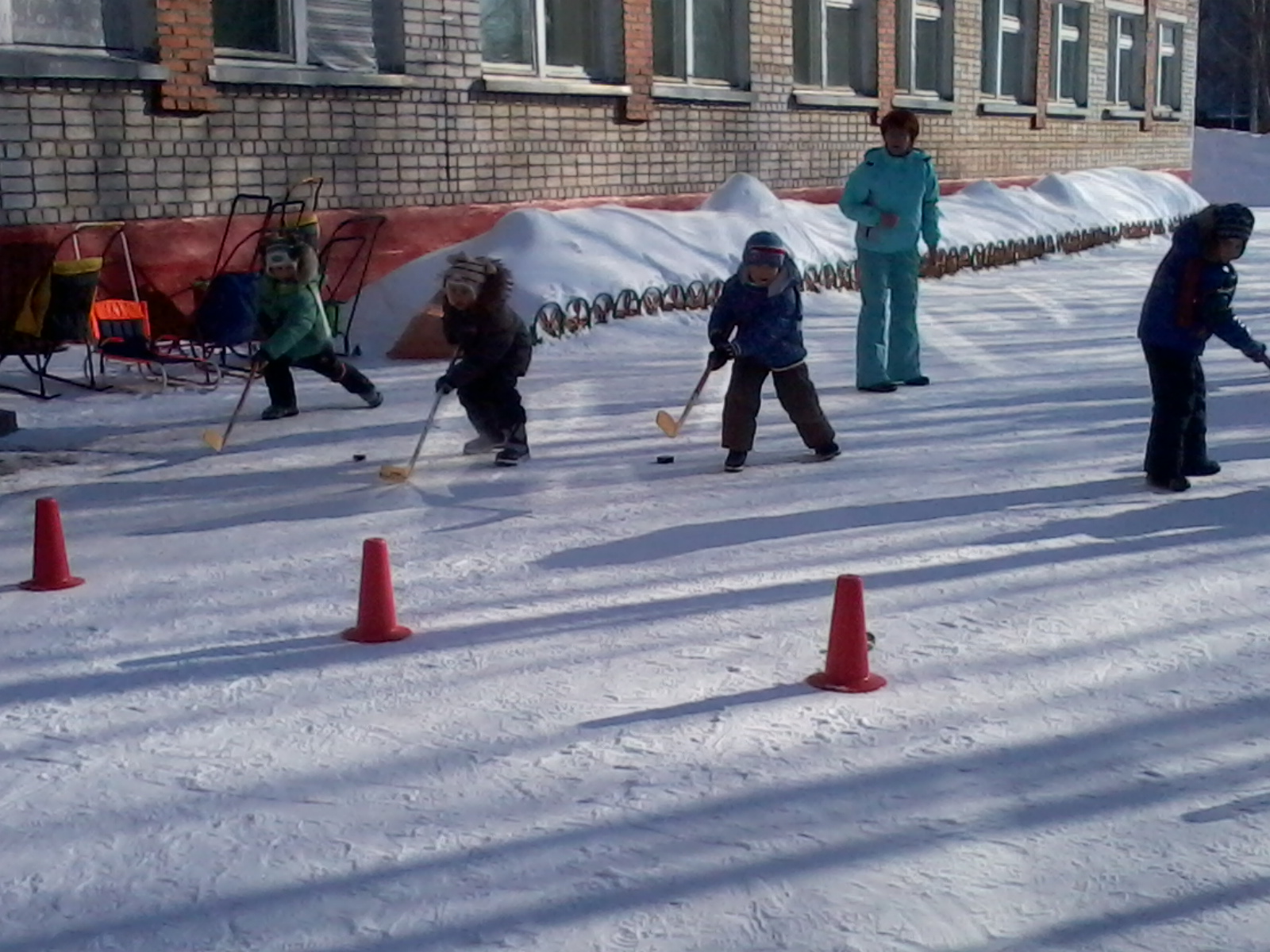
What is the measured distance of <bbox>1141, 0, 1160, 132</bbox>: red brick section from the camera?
26.6m

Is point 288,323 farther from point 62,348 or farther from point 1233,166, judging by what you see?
point 1233,166

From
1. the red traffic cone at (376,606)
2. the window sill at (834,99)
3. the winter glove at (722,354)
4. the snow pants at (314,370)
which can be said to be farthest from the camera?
the window sill at (834,99)

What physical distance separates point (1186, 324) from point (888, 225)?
9.38ft

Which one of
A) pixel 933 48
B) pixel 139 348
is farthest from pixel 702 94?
pixel 139 348

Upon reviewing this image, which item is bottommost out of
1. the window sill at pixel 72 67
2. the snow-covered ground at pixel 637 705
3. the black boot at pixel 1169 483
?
the snow-covered ground at pixel 637 705

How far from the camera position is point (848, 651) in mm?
4230

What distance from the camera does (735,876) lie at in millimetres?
3156

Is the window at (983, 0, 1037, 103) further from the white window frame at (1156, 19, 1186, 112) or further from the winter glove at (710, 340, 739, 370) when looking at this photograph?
the winter glove at (710, 340, 739, 370)

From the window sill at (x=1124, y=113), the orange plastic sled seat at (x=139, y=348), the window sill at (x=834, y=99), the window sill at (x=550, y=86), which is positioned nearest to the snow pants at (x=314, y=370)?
the orange plastic sled seat at (x=139, y=348)

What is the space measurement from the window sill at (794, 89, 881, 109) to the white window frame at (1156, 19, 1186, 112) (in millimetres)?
11217

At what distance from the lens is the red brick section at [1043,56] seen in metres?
22.6

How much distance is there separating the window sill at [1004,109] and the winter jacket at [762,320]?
1513cm

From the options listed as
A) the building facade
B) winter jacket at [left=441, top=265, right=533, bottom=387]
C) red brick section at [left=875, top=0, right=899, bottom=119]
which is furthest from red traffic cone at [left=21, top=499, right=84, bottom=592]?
red brick section at [left=875, top=0, right=899, bottom=119]

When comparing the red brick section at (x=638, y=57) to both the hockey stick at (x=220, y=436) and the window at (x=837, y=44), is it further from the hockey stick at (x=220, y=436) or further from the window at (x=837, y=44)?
the hockey stick at (x=220, y=436)
